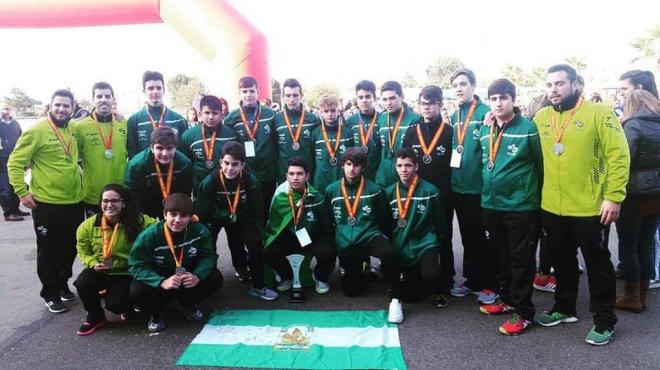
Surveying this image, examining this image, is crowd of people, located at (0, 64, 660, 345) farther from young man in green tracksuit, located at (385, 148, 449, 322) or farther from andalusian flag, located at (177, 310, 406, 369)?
andalusian flag, located at (177, 310, 406, 369)

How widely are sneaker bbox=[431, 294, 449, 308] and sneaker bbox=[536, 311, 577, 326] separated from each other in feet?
2.33

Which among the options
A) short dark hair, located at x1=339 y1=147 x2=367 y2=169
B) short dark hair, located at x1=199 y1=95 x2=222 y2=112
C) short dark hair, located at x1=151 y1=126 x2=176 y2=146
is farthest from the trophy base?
short dark hair, located at x1=199 y1=95 x2=222 y2=112

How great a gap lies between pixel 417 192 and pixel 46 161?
3.10m

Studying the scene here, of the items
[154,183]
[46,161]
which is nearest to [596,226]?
[154,183]

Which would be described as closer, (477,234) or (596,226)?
(596,226)

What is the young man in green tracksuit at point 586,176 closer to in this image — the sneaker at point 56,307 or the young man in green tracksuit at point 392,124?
the young man in green tracksuit at point 392,124

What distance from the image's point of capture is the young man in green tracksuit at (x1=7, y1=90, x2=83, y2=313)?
3818mm

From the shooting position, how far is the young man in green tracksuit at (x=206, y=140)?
4426 mm

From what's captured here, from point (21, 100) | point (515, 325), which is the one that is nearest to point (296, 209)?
point (515, 325)

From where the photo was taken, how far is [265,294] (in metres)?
4.18

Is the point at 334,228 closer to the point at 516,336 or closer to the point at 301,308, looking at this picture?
the point at 301,308

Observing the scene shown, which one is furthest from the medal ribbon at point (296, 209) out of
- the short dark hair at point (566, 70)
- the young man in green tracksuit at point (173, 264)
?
the short dark hair at point (566, 70)

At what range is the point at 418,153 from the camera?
4203mm

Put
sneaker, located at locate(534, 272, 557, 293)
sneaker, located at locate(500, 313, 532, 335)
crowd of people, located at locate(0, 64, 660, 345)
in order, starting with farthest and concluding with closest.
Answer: sneaker, located at locate(534, 272, 557, 293), sneaker, located at locate(500, 313, 532, 335), crowd of people, located at locate(0, 64, 660, 345)
